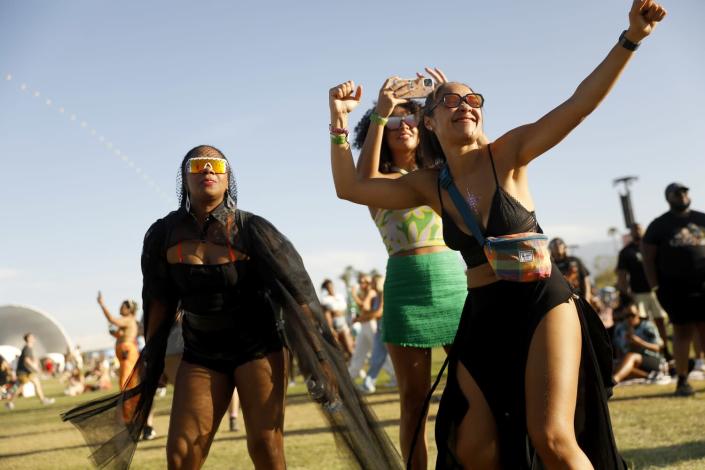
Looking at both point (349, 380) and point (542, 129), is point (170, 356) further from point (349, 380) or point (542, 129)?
point (542, 129)

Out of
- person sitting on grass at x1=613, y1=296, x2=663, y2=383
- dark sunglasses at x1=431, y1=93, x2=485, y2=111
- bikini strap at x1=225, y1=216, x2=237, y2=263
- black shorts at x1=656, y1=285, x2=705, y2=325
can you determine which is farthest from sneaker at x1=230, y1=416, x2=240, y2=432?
dark sunglasses at x1=431, y1=93, x2=485, y2=111

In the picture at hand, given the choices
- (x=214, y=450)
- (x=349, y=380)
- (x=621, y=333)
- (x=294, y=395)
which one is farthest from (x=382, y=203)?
(x=294, y=395)

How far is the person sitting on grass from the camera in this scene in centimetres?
1198

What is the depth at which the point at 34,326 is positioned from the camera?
6569 cm

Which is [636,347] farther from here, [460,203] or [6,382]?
[6,382]

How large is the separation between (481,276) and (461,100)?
802 mm

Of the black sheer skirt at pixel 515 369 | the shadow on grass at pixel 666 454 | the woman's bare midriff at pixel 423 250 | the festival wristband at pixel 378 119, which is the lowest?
the shadow on grass at pixel 666 454

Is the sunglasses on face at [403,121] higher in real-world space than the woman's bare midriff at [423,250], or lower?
higher

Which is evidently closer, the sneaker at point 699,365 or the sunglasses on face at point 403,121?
the sunglasses on face at point 403,121

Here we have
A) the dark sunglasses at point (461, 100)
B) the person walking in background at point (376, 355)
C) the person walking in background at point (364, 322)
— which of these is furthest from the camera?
the person walking in background at point (364, 322)

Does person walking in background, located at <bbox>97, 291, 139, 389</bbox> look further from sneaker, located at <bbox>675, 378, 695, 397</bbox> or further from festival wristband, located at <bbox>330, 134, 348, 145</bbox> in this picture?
festival wristband, located at <bbox>330, 134, 348, 145</bbox>

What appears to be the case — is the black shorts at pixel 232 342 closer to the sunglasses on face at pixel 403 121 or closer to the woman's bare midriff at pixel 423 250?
the woman's bare midriff at pixel 423 250

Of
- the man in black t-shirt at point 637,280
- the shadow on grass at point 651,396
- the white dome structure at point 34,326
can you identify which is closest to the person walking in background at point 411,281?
the shadow on grass at point 651,396

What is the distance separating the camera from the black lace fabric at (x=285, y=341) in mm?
4617
